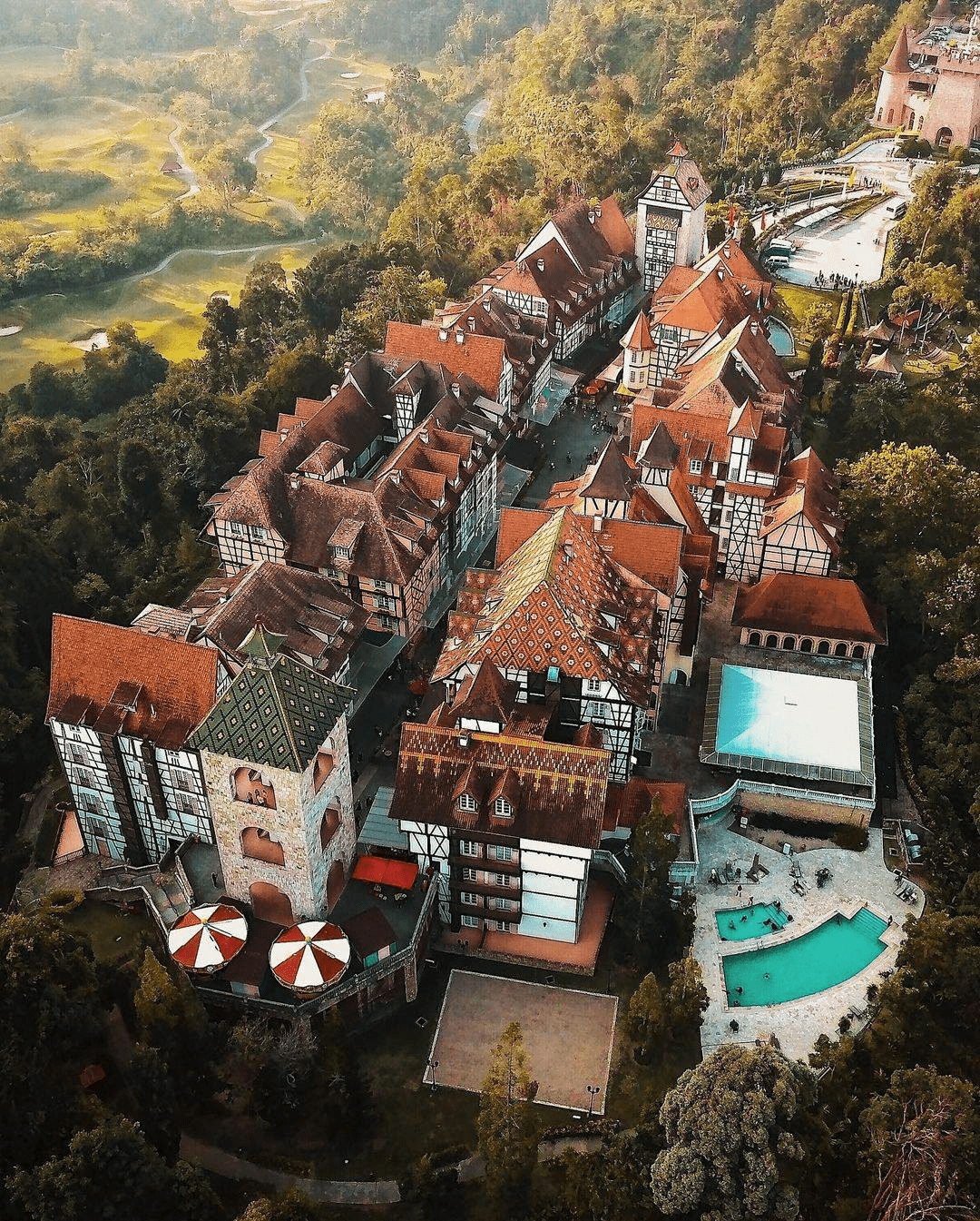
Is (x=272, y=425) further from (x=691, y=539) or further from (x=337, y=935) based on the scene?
(x=337, y=935)

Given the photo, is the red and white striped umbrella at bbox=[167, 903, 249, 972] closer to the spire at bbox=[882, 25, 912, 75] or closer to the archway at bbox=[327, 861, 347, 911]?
the archway at bbox=[327, 861, 347, 911]

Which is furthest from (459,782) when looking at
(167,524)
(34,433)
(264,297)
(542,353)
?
(264,297)

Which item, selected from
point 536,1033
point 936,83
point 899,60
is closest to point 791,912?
point 536,1033

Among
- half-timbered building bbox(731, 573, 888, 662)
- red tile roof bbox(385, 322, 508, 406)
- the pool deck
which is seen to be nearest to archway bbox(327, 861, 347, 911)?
the pool deck

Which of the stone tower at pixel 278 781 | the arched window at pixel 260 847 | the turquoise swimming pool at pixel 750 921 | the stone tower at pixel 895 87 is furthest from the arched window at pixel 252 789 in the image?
the stone tower at pixel 895 87

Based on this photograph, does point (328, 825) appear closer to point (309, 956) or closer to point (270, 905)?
point (270, 905)

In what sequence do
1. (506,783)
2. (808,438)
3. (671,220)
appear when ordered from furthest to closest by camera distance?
(671,220)
(808,438)
(506,783)
